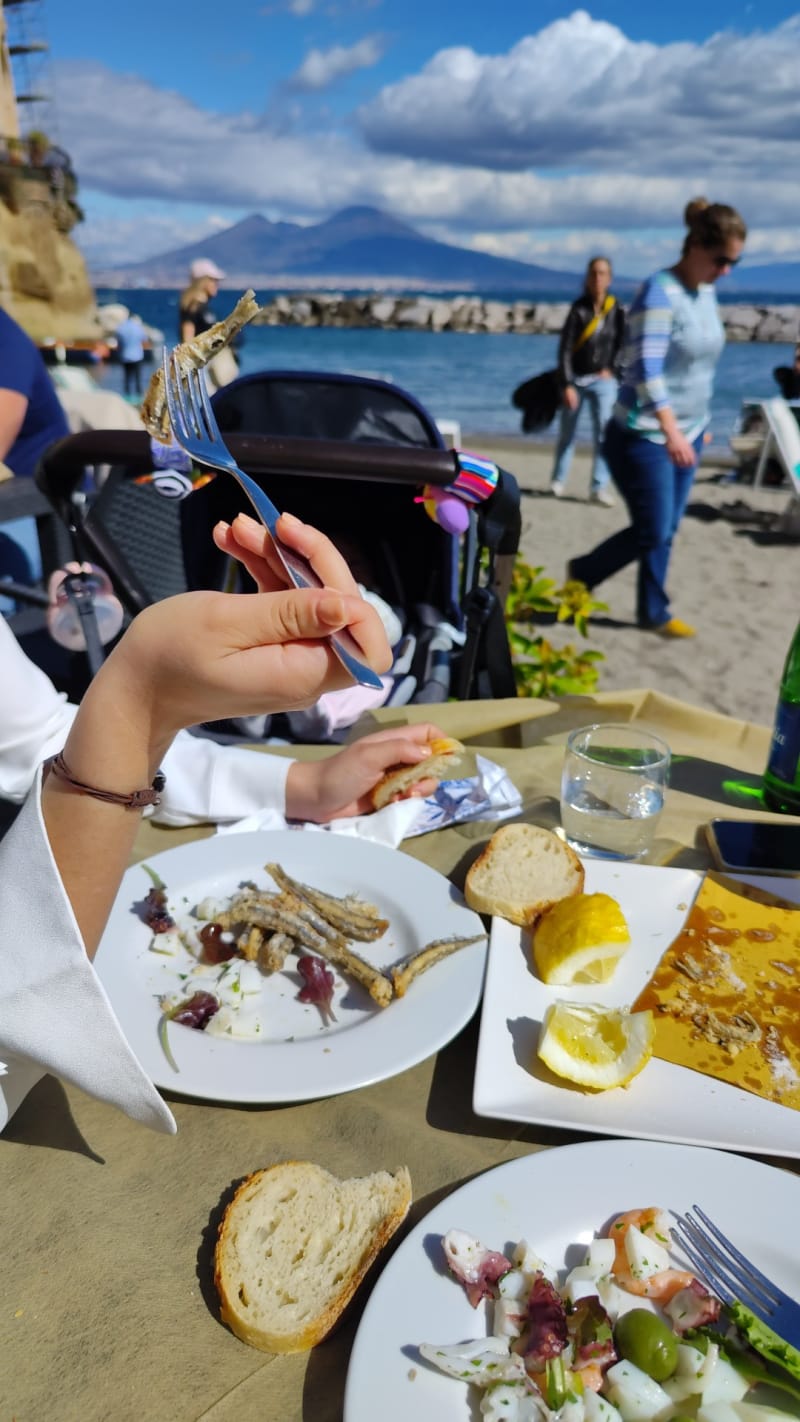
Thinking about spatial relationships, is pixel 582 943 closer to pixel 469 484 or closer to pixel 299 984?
pixel 299 984

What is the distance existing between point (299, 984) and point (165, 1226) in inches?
13.6

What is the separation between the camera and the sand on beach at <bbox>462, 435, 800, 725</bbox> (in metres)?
5.25

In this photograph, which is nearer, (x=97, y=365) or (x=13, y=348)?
(x=13, y=348)

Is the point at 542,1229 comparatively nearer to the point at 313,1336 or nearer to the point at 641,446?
the point at 313,1336

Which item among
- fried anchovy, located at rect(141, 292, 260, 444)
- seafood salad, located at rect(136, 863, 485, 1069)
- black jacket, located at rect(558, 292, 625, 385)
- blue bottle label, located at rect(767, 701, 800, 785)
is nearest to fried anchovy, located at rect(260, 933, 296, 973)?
seafood salad, located at rect(136, 863, 485, 1069)

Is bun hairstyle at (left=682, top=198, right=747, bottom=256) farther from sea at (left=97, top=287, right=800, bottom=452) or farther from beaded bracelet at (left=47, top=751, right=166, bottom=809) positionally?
sea at (left=97, top=287, right=800, bottom=452)

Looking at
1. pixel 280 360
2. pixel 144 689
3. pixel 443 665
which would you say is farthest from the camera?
pixel 280 360

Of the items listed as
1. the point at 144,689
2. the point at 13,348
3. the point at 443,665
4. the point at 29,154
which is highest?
the point at 29,154

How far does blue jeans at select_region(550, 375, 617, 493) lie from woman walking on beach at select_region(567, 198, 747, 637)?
158 inches

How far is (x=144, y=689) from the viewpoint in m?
0.84

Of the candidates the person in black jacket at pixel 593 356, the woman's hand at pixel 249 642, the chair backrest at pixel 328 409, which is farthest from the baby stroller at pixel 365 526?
the person in black jacket at pixel 593 356

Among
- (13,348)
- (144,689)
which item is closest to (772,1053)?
(144,689)

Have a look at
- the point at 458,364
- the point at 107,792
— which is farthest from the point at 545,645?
the point at 458,364

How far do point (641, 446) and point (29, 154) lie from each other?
37.0 meters
